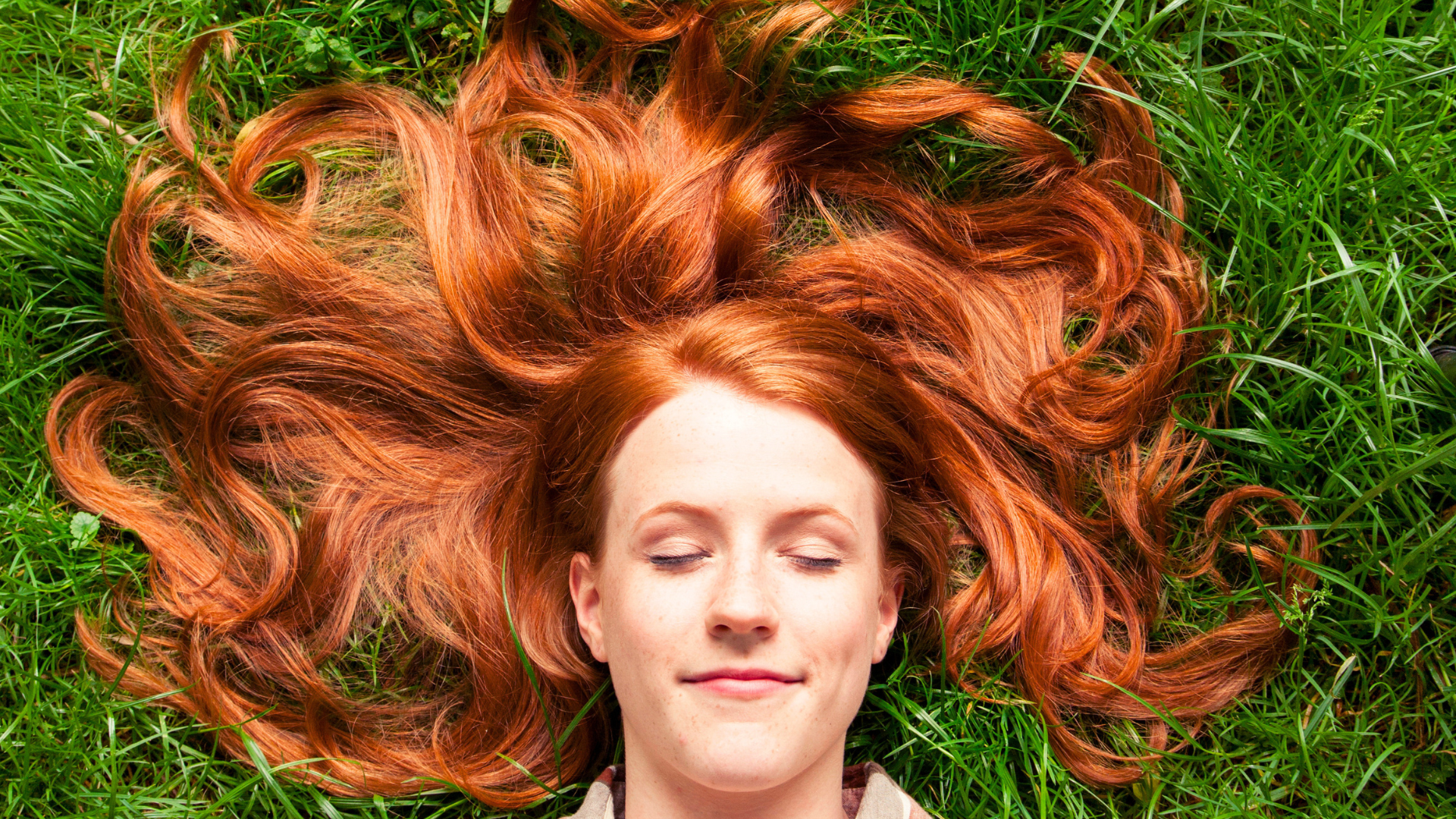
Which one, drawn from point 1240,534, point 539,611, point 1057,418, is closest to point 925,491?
point 1057,418

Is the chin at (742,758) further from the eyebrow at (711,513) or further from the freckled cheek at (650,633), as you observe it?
the eyebrow at (711,513)

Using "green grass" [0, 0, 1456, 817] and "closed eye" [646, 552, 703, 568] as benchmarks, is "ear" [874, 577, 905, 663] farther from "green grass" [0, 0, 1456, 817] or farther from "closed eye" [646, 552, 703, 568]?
"closed eye" [646, 552, 703, 568]

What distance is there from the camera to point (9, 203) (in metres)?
3.55

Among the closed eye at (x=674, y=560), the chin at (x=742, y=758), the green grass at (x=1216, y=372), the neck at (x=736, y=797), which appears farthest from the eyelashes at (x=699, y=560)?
the green grass at (x=1216, y=372)

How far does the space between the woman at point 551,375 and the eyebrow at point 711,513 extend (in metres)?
0.45

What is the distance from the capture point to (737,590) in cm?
266

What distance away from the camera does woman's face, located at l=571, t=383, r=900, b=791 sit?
271cm

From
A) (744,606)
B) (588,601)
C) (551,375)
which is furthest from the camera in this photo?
(551,375)

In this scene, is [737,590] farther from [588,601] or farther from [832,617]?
[588,601]

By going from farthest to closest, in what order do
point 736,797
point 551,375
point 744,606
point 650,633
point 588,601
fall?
point 551,375, point 588,601, point 736,797, point 650,633, point 744,606

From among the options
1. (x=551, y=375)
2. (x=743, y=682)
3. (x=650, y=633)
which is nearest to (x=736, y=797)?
(x=743, y=682)

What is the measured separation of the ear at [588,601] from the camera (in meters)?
3.10

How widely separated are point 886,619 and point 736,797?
69 cm

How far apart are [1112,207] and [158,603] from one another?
337 cm
